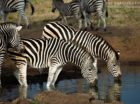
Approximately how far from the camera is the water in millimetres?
16984

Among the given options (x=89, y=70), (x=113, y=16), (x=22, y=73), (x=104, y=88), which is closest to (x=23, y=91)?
(x=22, y=73)

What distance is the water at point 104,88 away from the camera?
16984 mm

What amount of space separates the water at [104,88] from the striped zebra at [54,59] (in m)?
0.41

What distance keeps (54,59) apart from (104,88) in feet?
6.22

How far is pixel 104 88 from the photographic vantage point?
1883 centimetres

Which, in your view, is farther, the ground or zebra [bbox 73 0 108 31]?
zebra [bbox 73 0 108 31]

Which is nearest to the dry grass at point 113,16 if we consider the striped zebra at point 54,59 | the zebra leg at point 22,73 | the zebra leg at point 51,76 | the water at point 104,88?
the water at point 104,88

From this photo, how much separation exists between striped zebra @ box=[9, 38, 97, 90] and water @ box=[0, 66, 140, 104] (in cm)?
41

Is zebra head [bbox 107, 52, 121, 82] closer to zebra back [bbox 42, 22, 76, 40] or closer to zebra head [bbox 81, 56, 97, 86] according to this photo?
zebra head [bbox 81, 56, 97, 86]

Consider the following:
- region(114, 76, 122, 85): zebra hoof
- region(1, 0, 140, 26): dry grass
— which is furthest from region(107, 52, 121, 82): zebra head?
region(1, 0, 140, 26): dry grass

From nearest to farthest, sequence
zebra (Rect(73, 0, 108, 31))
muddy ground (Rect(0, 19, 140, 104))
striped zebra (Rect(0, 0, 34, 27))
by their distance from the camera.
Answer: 1. muddy ground (Rect(0, 19, 140, 104))
2. striped zebra (Rect(0, 0, 34, 27))
3. zebra (Rect(73, 0, 108, 31))

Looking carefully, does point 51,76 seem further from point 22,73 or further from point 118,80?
point 118,80

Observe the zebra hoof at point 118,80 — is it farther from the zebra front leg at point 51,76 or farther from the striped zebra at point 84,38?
the zebra front leg at point 51,76

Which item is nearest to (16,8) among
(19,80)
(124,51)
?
(124,51)
